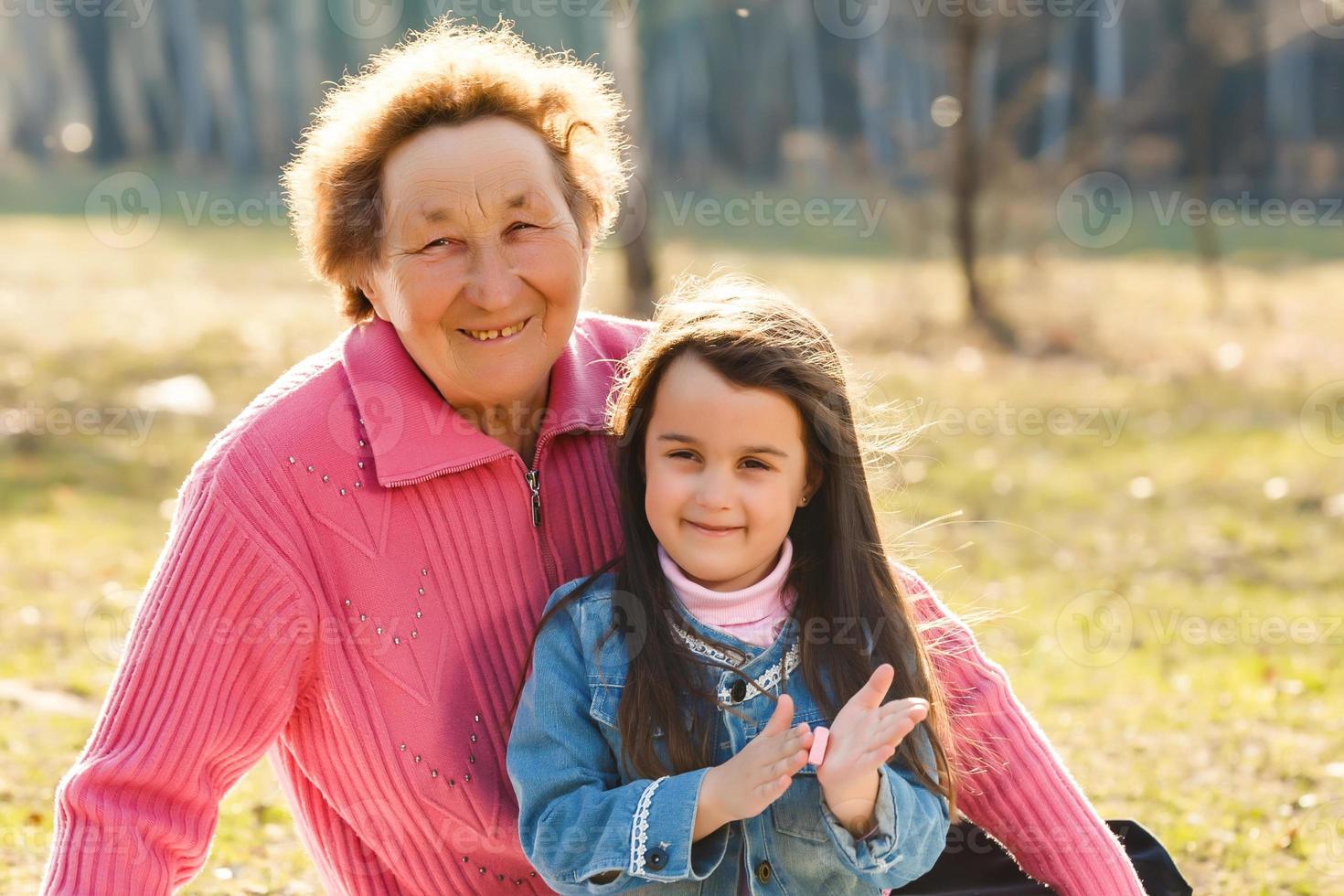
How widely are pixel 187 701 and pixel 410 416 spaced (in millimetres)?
625

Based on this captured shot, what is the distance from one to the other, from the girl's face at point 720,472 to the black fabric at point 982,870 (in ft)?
2.66

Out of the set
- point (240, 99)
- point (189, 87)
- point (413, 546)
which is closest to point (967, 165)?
point (413, 546)

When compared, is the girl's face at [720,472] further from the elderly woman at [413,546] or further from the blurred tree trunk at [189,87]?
the blurred tree trunk at [189,87]

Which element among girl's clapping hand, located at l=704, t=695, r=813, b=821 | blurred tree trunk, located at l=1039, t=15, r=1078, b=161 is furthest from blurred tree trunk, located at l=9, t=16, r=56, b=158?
girl's clapping hand, located at l=704, t=695, r=813, b=821

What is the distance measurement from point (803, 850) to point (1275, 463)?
719cm

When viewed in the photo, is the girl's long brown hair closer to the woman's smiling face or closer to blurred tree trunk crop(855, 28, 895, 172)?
the woman's smiling face

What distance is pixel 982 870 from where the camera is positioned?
2801 mm

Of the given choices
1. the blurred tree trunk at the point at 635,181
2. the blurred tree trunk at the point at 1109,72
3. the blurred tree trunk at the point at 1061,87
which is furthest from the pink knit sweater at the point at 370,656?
→ the blurred tree trunk at the point at 1061,87

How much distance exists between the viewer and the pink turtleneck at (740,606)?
96.4 inches

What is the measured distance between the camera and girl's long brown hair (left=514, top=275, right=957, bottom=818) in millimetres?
2387

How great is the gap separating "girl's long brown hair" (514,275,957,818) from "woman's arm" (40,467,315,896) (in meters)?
0.46

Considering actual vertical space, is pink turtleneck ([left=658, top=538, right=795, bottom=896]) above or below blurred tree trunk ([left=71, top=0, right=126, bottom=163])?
below

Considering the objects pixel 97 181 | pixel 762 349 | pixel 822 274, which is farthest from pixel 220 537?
pixel 97 181

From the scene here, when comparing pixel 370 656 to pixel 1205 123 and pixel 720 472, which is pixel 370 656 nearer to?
pixel 720 472
